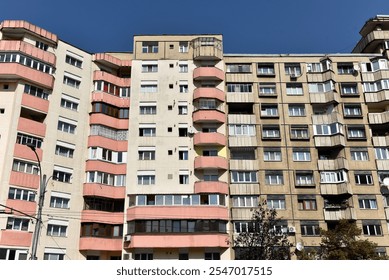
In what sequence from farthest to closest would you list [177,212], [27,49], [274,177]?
[274,177] < [27,49] < [177,212]

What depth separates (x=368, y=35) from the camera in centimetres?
5322

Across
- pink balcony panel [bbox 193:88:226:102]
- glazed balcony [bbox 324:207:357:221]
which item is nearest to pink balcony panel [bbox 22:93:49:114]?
pink balcony panel [bbox 193:88:226:102]

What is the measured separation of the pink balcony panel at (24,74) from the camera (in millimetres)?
41656

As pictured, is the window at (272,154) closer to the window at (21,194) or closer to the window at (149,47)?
the window at (149,47)

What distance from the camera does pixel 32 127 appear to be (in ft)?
136

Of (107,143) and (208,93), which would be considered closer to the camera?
(107,143)

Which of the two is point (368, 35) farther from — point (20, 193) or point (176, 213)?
point (20, 193)

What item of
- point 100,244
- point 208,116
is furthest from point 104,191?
point 208,116

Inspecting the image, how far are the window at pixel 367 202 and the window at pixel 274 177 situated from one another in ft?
29.3

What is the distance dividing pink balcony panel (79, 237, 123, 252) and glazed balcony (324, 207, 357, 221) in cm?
2305

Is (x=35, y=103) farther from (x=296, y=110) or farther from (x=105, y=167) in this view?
(x=296, y=110)

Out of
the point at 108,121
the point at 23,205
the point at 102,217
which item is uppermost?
the point at 108,121

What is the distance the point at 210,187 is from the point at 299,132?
522 inches

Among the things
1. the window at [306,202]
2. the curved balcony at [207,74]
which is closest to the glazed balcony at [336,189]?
the window at [306,202]
